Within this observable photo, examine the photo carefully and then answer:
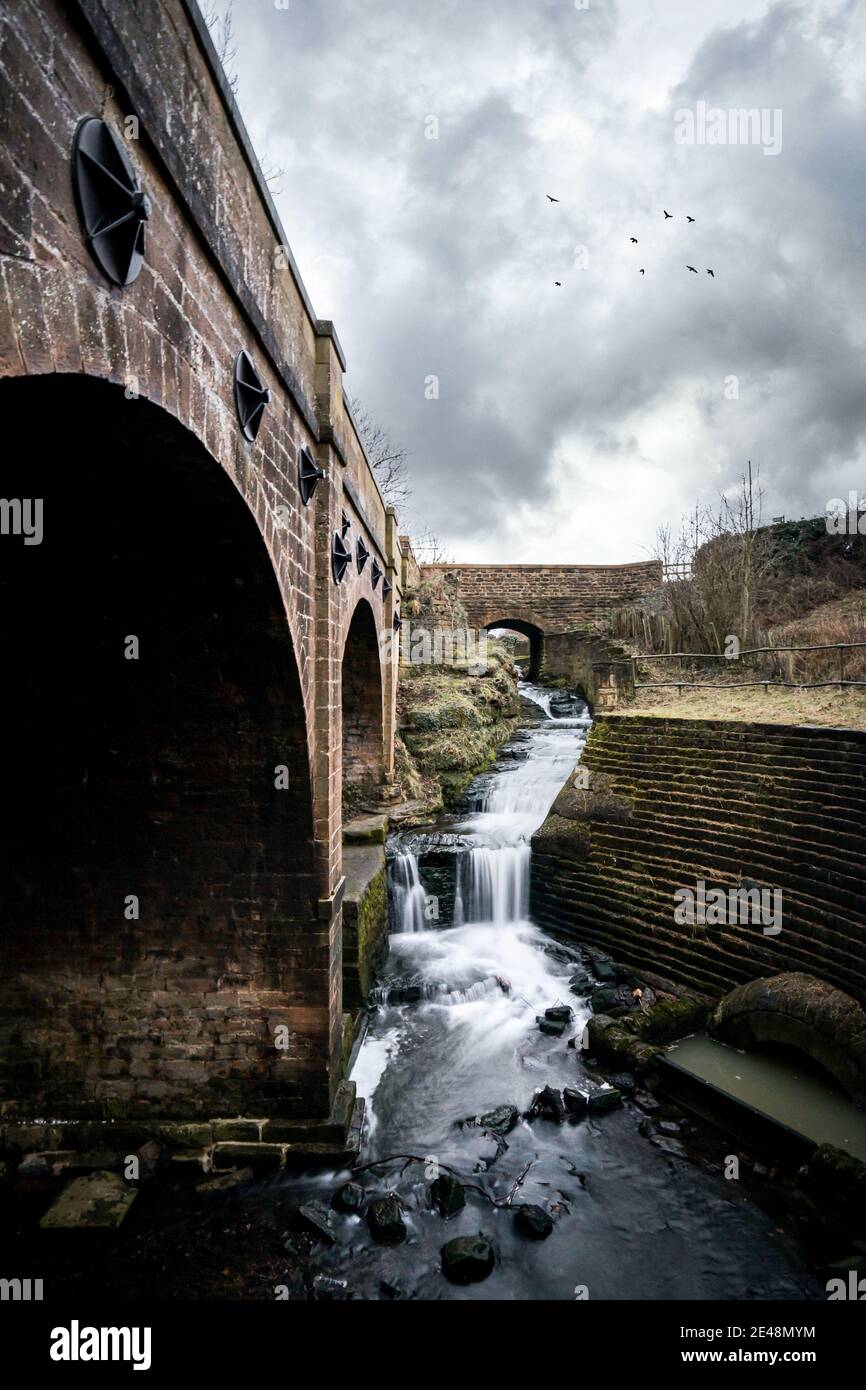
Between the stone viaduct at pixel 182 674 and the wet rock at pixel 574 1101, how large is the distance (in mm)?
2057

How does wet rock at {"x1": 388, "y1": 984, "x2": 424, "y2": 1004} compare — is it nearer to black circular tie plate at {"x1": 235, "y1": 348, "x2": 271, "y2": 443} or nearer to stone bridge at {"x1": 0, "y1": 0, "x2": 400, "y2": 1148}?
stone bridge at {"x1": 0, "y1": 0, "x2": 400, "y2": 1148}

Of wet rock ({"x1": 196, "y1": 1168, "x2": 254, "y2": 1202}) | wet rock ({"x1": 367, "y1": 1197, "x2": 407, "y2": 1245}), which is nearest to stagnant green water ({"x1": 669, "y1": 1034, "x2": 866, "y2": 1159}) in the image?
wet rock ({"x1": 367, "y1": 1197, "x2": 407, "y2": 1245})

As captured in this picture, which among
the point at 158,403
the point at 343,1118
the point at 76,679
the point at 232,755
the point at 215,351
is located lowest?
the point at 343,1118

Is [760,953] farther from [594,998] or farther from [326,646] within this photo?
[326,646]

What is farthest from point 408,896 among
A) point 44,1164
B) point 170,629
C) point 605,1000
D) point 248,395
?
point 248,395

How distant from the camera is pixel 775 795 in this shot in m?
7.89

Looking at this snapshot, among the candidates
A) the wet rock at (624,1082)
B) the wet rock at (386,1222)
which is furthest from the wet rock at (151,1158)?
the wet rock at (624,1082)

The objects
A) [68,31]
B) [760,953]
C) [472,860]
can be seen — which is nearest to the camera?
[68,31]

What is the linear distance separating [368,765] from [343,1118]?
7783 mm

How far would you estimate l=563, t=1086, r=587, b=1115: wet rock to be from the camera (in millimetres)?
6094

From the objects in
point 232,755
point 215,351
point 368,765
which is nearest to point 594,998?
point 232,755

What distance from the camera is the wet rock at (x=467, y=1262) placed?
4383 mm

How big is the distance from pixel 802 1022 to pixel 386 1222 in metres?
3.99

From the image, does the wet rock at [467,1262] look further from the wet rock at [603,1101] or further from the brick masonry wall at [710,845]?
the brick masonry wall at [710,845]
